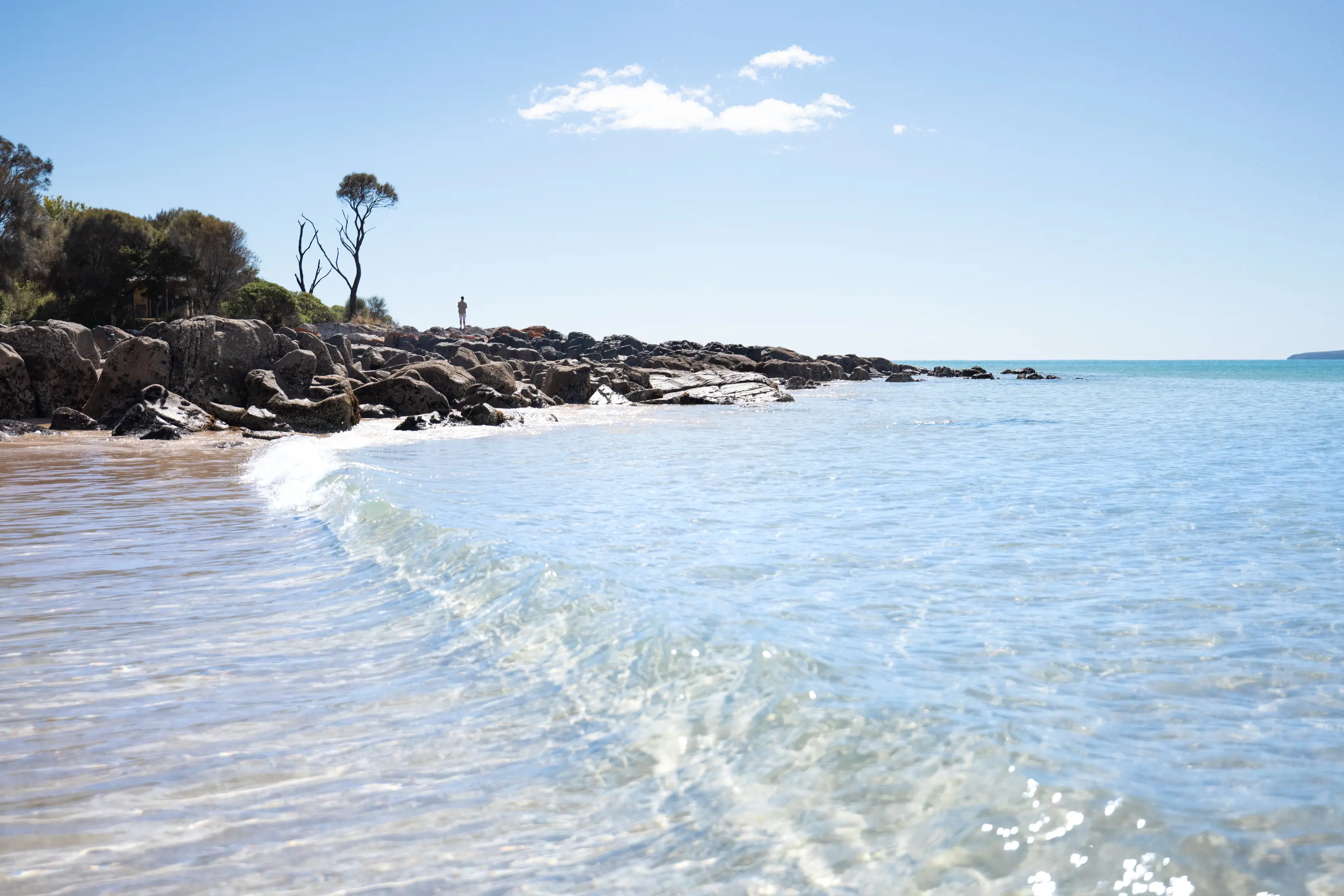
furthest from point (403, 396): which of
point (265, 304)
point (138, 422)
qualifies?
point (265, 304)

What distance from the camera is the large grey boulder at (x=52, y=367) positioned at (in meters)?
16.9

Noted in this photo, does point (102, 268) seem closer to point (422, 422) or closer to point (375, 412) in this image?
point (375, 412)

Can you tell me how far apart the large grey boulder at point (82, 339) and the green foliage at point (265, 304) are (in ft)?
70.8

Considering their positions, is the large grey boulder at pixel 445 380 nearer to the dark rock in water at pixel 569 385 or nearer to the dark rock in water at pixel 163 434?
the dark rock in water at pixel 569 385

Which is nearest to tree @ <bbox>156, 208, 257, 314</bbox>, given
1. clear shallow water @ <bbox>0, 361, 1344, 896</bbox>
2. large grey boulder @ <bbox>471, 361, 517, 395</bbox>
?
large grey boulder @ <bbox>471, 361, 517, 395</bbox>

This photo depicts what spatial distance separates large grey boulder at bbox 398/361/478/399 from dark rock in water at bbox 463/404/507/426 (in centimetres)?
255

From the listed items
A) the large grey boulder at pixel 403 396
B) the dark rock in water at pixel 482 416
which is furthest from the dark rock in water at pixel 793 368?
the dark rock in water at pixel 482 416

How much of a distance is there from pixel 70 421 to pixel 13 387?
5.38ft

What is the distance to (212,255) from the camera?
4775 centimetres

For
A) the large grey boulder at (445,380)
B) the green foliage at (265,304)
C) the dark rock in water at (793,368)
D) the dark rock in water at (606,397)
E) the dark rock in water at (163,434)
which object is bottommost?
the dark rock in water at (163,434)

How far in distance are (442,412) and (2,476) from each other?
30.4ft

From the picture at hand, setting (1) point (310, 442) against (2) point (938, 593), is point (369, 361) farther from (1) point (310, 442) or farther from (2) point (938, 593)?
(2) point (938, 593)

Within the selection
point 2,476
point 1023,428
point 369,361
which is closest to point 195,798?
point 2,476

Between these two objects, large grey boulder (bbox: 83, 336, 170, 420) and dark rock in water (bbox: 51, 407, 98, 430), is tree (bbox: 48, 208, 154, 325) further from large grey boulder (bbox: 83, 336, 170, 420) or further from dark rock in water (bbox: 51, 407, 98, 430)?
dark rock in water (bbox: 51, 407, 98, 430)
